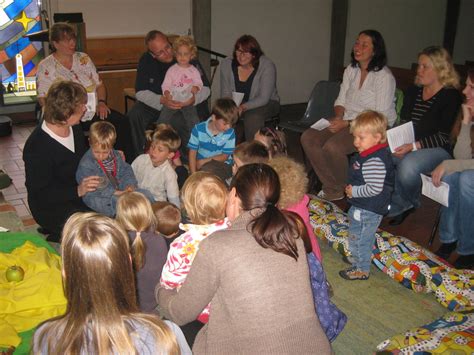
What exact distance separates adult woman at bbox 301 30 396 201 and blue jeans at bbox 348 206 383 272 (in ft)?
3.77

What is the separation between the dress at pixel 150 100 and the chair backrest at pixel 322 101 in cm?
102

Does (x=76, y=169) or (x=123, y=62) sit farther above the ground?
(x=123, y=62)

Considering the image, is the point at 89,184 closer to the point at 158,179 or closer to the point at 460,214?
the point at 158,179

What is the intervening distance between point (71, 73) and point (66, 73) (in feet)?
0.14

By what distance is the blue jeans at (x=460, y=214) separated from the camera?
350 centimetres

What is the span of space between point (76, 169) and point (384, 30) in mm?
6782

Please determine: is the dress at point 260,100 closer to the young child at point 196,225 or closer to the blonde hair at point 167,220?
the blonde hair at point 167,220

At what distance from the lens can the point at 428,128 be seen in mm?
4027

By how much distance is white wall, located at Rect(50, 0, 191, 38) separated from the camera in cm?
635

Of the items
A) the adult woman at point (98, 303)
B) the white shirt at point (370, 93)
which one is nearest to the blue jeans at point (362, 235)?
the white shirt at point (370, 93)

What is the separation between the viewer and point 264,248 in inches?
68.4

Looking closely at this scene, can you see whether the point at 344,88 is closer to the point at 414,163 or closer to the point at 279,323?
the point at 414,163

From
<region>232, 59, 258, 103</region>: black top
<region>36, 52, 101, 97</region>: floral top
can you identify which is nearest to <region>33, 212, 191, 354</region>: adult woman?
<region>36, 52, 101, 97</region>: floral top

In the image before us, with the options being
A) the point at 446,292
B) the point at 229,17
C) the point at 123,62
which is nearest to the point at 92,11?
the point at 123,62
